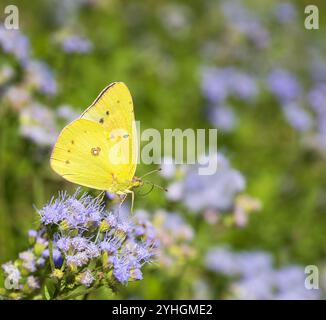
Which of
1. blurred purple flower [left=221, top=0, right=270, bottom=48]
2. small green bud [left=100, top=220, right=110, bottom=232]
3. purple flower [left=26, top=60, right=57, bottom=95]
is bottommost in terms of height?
small green bud [left=100, top=220, right=110, bottom=232]

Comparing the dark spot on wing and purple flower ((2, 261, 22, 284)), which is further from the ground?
the dark spot on wing

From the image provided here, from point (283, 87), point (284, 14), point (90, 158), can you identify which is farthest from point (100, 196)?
point (284, 14)

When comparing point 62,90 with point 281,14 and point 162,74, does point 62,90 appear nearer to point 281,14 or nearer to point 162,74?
point 162,74

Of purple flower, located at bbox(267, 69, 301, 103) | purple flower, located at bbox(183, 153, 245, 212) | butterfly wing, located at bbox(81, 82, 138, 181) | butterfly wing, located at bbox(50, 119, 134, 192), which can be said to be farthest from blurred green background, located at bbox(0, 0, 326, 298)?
butterfly wing, located at bbox(81, 82, 138, 181)

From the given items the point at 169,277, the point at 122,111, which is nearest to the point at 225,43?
the point at 169,277

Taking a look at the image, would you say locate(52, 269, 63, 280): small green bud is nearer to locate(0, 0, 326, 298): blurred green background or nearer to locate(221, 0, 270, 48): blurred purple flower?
locate(0, 0, 326, 298): blurred green background

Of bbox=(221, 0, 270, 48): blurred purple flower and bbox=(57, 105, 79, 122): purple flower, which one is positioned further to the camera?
bbox=(221, 0, 270, 48): blurred purple flower
